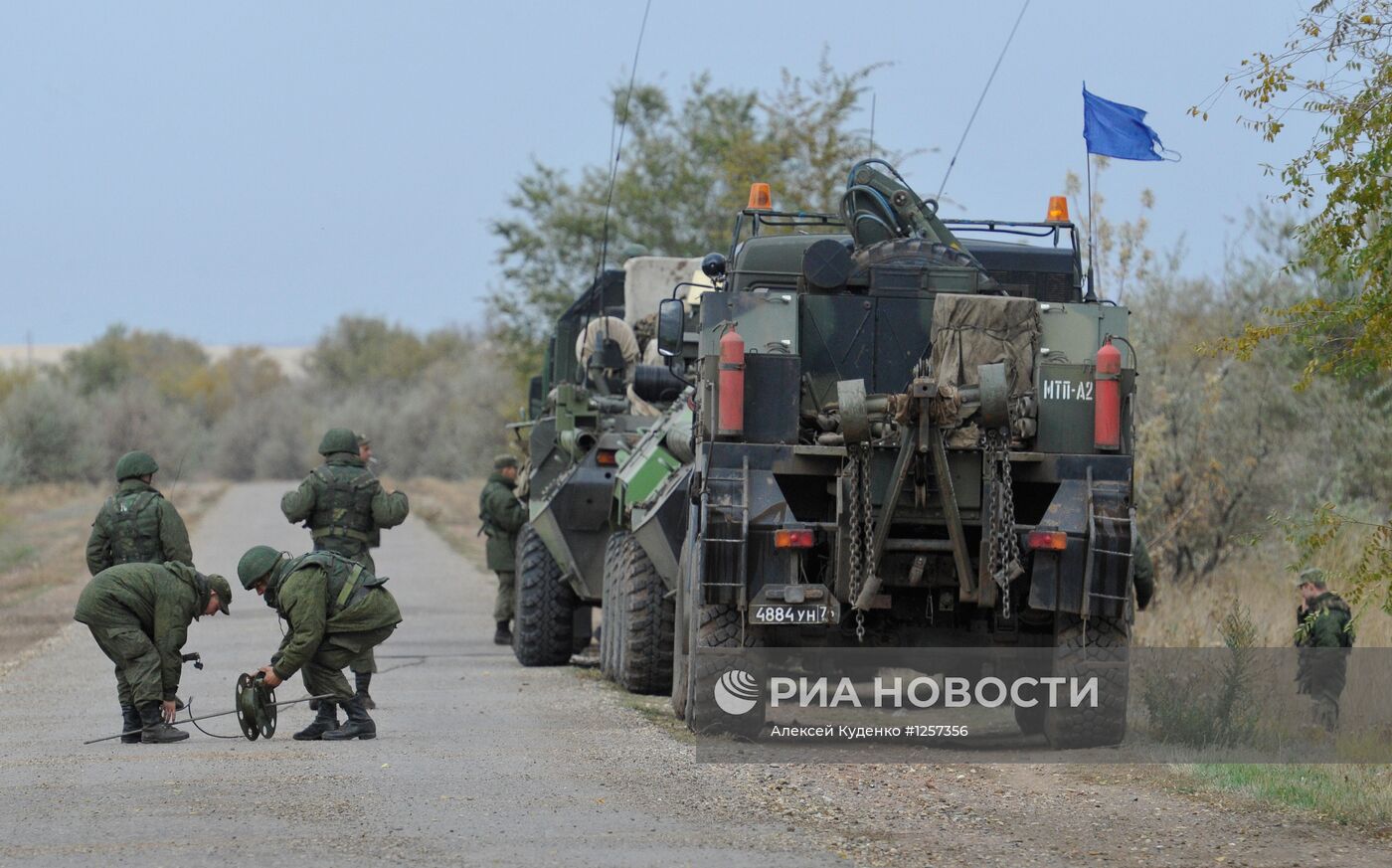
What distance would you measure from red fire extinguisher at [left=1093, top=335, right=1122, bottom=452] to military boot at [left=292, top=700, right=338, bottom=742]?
178 inches

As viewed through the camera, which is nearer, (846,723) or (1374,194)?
(1374,194)

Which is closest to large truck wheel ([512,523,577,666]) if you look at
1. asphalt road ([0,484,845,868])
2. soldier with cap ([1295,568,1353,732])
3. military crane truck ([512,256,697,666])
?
military crane truck ([512,256,697,666])

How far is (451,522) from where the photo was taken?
4622cm

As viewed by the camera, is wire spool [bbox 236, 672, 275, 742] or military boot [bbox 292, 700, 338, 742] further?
military boot [bbox 292, 700, 338, 742]

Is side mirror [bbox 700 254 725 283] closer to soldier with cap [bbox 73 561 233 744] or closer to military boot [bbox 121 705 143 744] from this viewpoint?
soldier with cap [bbox 73 561 233 744]

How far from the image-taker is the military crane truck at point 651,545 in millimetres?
13328

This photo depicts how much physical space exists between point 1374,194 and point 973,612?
10.2 ft

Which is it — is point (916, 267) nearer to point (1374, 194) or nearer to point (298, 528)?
point (1374, 194)

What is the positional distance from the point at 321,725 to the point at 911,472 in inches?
145

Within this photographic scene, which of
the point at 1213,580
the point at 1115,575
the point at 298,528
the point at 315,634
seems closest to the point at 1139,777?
the point at 1115,575

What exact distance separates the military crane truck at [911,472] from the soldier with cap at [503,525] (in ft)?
24.1

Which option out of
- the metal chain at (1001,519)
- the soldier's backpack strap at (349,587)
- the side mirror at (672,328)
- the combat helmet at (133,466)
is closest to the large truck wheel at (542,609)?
the side mirror at (672,328)

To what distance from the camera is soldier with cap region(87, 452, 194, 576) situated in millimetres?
12383

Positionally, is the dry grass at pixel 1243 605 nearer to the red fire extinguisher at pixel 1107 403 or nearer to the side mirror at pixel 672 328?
the red fire extinguisher at pixel 1107 403
